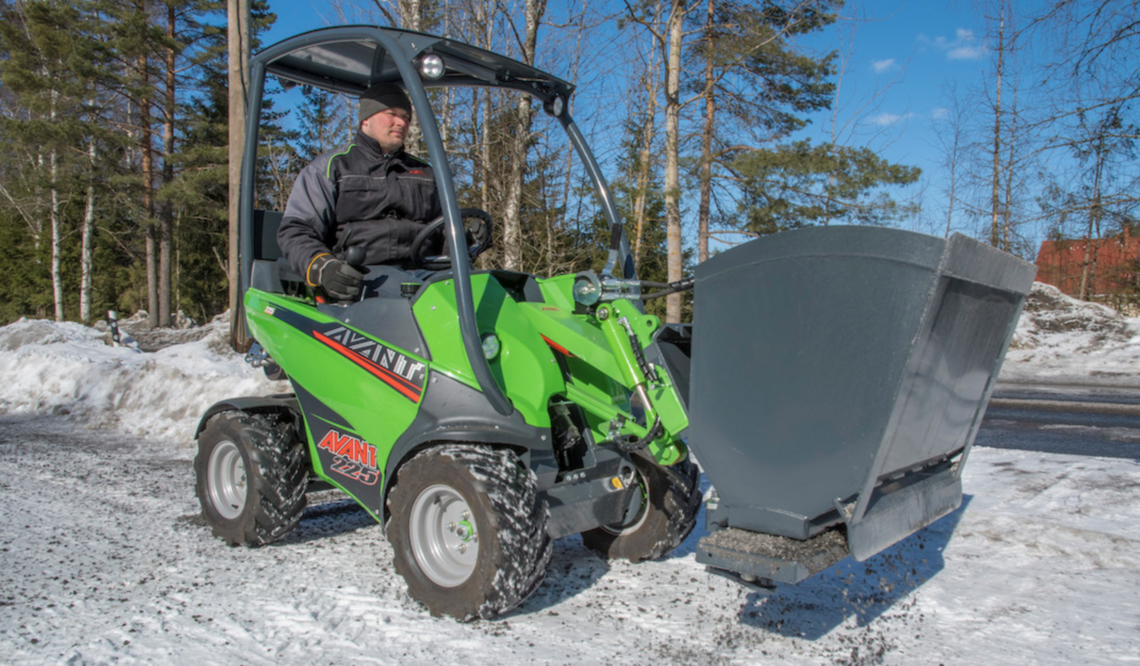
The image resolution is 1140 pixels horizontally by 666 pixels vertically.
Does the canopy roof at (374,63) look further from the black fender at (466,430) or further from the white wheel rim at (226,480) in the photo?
the white wheel rim at (226,480)

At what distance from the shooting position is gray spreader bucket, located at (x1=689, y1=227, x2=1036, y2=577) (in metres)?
2.12

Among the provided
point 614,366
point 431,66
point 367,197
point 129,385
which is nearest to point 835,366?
point 614,366

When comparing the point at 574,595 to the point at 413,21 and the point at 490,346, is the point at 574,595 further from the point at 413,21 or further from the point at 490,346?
the point at 413,21

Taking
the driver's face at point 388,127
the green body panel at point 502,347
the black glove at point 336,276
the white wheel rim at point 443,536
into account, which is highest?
the driver's face at point 388,127

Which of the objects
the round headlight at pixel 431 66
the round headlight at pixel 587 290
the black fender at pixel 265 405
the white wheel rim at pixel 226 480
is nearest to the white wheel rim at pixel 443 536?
the round headlight at pixel 587 290

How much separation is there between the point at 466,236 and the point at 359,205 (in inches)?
22.3

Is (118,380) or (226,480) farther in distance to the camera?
(118,380)

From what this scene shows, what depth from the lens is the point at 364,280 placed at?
3555 mm

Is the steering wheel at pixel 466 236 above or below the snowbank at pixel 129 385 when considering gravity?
above

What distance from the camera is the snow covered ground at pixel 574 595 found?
8.65ft

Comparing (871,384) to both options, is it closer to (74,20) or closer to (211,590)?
(211,590)

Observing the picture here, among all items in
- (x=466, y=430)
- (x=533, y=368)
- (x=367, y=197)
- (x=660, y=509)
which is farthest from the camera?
(x=367, y=197)

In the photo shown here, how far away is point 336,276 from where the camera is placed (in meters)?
3.42

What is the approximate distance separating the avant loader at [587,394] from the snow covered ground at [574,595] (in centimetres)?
23
